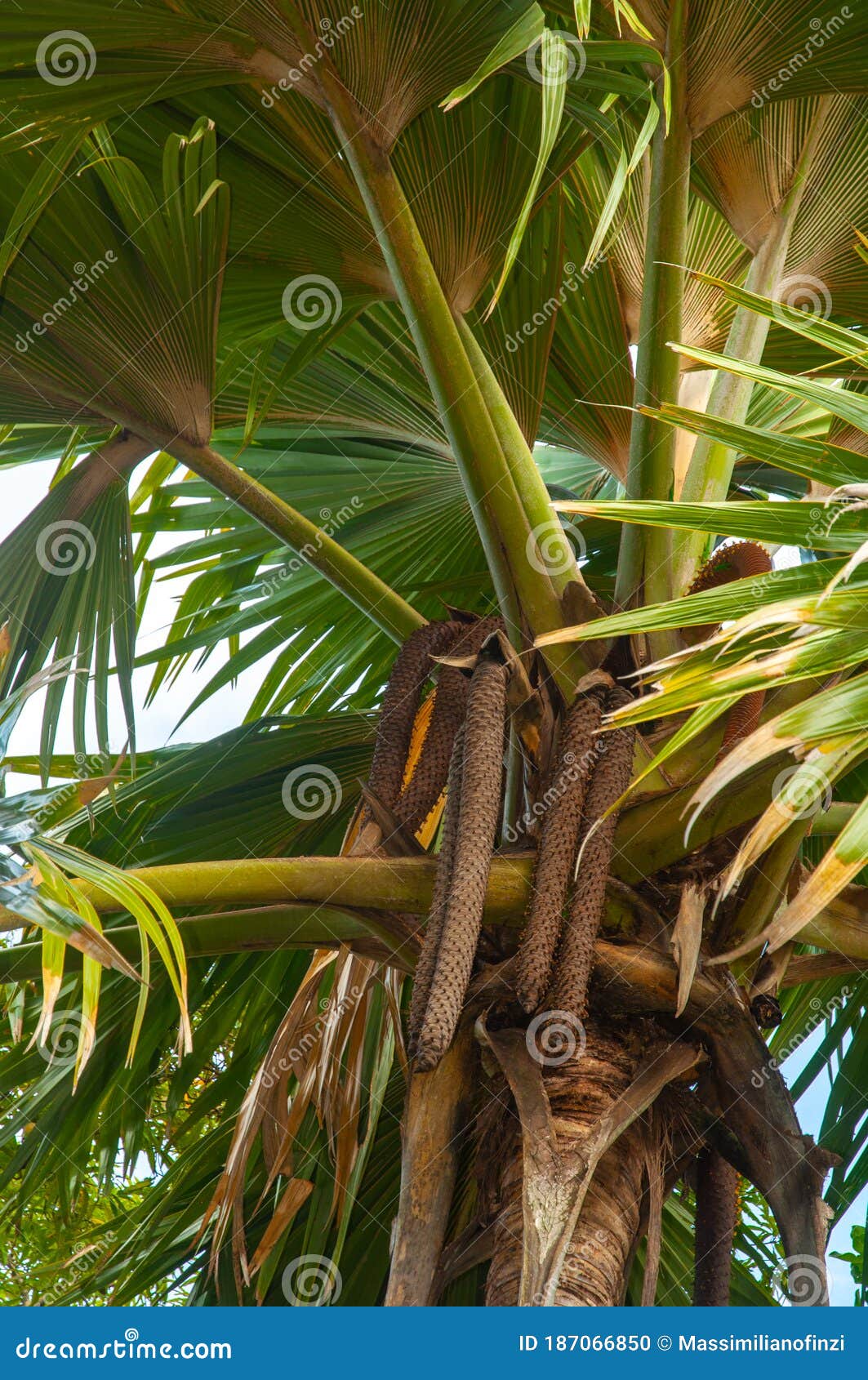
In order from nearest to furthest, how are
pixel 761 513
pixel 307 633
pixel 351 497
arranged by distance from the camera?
pixel 761 513 → pixel 351 497 → pixel 307 633

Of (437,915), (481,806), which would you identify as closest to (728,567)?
(481,806)

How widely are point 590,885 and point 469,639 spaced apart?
48 centimetres

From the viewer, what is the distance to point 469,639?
6.52 feet

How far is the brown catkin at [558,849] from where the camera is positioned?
5.39 ft

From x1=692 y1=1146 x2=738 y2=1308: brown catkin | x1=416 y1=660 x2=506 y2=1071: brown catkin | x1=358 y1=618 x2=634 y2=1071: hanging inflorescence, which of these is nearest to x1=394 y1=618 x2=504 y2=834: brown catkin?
x1=358 y1=618 x2=634 y2=1071: hanging inflorescence

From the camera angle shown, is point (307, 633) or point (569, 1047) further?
point (307, 633)

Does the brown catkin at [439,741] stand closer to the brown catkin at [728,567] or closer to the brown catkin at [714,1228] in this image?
the brown catkin at [728,567]

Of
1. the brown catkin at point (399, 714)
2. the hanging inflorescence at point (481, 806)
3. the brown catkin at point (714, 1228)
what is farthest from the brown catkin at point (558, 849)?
the brown catkin at point (714, 1228)

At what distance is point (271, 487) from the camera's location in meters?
3.20

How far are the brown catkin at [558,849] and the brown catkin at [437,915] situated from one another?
0.46ft

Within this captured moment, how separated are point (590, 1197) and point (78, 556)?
1.64 m

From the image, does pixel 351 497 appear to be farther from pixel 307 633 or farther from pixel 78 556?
pixel 78 556

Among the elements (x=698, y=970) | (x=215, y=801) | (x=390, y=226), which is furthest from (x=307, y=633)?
(x=698, y=970)

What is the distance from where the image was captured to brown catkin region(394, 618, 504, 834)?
6.35ft
